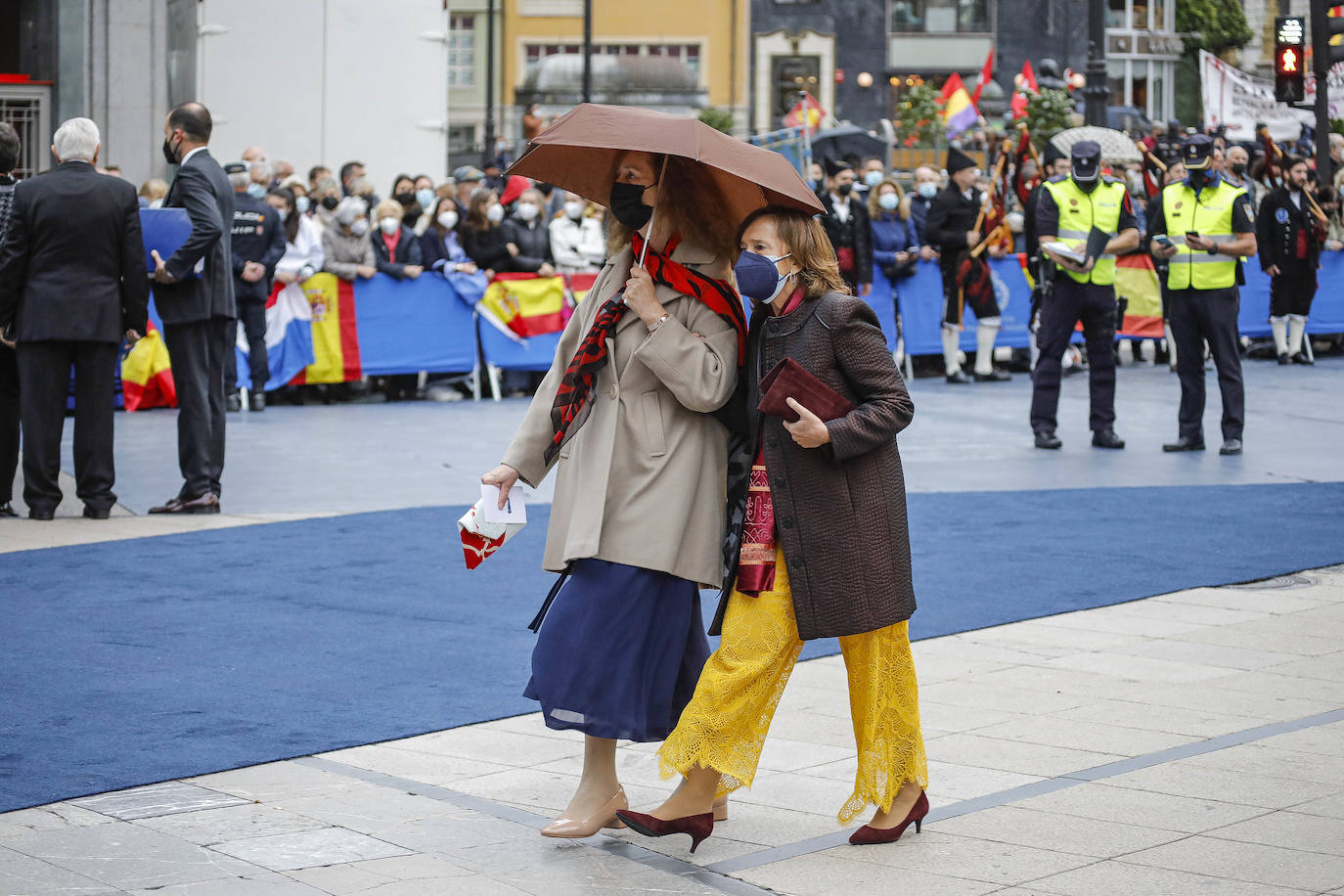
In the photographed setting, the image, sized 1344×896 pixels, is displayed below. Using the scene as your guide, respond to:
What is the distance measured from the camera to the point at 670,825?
4703 mm

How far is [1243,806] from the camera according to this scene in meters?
5.03

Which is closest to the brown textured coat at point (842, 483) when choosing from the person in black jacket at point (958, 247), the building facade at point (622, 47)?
the person in black jacket at point (958, 247)

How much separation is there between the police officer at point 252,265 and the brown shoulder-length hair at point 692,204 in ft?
34.4

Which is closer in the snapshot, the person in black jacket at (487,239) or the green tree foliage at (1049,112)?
the person in black jacket at (487,239)

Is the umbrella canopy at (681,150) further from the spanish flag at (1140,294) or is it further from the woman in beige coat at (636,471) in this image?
the spanish flag at (1140,294)

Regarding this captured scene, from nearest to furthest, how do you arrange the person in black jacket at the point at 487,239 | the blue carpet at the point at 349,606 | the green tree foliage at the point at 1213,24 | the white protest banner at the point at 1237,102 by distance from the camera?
the blue carpet at the point at 349,606, the person in black jacket at the point at 487,239, the white protest banner at the point at 1237,102, the green tree foliage at the point at 1213,24

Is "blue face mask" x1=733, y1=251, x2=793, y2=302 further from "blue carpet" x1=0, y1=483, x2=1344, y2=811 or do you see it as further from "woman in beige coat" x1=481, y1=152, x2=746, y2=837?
"blue carpet" x1=0, y1=483, x2=1344, y2=811

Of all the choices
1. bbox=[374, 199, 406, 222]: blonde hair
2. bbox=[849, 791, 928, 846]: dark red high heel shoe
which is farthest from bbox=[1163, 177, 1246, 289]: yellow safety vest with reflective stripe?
bbox=[849, 791, 928, 846]: dark red high heel shoe

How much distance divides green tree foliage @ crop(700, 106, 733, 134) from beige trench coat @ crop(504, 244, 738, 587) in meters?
45.3

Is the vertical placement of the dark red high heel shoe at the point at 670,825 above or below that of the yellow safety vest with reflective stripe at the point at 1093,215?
below

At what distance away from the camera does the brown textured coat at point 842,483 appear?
4676mm

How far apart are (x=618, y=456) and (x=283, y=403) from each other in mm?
12196

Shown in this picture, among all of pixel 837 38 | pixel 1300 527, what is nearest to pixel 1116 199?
pixel 1300 527

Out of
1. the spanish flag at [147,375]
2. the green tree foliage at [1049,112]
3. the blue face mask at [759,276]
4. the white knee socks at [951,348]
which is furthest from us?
the green tree foliage at [1049,112]
